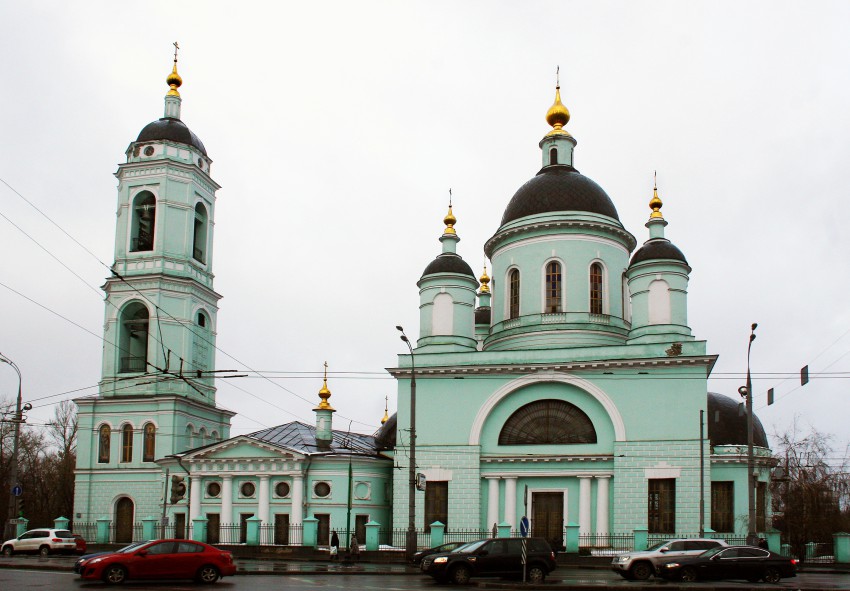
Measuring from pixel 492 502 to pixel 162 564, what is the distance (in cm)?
1752

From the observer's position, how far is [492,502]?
120 feet

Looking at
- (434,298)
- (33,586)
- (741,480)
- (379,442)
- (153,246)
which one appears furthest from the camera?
(379,442)

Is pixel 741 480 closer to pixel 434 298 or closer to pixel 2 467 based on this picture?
pixel 434 298

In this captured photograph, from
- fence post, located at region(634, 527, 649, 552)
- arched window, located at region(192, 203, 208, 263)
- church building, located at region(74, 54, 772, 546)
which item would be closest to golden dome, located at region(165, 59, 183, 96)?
church building, located at region(74, 54, 772, 546)

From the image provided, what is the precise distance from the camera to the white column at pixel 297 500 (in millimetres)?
39344

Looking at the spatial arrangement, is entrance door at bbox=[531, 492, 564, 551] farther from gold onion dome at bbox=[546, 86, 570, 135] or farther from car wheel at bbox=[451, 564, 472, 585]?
gold onion dome at bbox=[546, 86, 570, 135]

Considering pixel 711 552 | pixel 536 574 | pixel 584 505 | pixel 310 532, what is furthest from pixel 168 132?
pixel 711 552

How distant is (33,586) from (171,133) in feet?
103

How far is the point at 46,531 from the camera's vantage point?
116 feet

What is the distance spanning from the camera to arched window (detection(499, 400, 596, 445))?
120 feet

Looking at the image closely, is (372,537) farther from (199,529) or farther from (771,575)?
(771,575)

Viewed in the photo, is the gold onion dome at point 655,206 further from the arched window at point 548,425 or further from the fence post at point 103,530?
the fence post at point 103,530

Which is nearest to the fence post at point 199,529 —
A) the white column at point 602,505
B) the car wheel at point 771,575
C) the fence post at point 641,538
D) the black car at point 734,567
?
the white column at point 602,505

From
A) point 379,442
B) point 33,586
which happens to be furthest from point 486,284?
point 33,586
